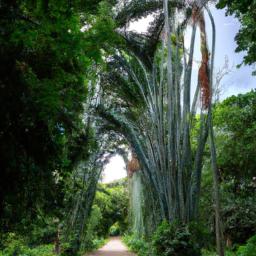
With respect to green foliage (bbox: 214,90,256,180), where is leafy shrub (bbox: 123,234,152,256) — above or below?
below

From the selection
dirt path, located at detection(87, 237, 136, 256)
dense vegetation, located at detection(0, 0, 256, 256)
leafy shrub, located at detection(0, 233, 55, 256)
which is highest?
dense vegetation, located at detection(0, 0, 256, 256)

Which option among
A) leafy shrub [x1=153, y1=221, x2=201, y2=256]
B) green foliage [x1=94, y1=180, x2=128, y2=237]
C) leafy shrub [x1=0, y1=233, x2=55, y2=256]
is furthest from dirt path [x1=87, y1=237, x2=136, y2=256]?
leafy shrub [x1=153, y1=221, x2=201, y2=256]

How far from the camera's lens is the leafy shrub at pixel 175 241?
701 cm

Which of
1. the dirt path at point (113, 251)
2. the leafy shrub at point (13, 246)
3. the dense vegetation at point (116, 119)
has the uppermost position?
the dense vegetation at point (116, 119)

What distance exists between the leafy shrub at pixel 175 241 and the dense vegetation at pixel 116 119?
0.02 metres

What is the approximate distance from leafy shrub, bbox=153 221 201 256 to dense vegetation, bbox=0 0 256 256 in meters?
0.02

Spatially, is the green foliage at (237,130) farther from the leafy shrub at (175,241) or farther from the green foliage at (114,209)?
the green foliage at (114,209)

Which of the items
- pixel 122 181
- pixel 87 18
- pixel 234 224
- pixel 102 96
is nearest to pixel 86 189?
pixel 102 96

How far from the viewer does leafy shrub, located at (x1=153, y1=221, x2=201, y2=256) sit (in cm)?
701

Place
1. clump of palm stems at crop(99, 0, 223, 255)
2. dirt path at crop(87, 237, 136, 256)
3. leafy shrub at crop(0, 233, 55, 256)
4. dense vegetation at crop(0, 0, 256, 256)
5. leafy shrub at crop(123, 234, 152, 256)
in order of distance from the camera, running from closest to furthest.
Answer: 1. dense vegetation at crop(0, 0, 256, 256)
2. leafy shrub at crop(0, 233, 55, 256)
3. clump of palm stems at crop(99, 0, 223, 255)
4. leafy shrub at crop(123, 234, 152, 256)
5. dirt path at crop(87, 237, 136, 256)

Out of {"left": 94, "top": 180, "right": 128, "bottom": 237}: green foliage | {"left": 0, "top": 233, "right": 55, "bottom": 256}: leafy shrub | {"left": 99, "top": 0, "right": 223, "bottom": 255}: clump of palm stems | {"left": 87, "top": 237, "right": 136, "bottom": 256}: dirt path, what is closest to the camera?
{"left": 0, "top": 233, "right": 55, "bottom": 256}: leafy shrub

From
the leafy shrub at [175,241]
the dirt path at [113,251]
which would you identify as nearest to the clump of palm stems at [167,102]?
the leafy shrub at [175,241]

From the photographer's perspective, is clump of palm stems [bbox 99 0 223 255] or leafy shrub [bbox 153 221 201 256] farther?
clump of palm stems [bbox 99 0 223 255]

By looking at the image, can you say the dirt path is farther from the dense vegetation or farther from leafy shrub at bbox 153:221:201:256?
leafy shrub at bbox 153:221:201:256
